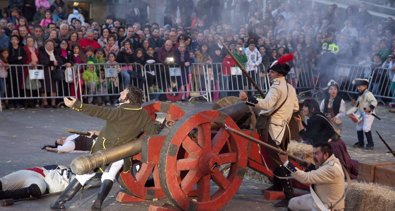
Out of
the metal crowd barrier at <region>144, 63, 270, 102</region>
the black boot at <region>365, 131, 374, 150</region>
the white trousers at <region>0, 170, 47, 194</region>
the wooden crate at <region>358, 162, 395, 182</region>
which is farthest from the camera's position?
the metal crowd barrier at <region>144, 63, 270, 102</region>

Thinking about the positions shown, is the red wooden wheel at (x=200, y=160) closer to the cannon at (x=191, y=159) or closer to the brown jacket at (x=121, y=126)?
the cannon at (x=191, y=159)

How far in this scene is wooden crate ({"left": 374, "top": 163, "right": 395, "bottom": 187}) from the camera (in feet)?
23.4

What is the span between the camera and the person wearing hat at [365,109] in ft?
37.3

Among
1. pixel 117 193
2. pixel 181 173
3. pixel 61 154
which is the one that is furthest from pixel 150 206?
pixel 61 154

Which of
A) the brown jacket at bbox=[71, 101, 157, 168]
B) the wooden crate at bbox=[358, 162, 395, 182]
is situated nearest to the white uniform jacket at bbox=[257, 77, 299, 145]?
the wooden crate at bbox=[358, 162, 395, 182]

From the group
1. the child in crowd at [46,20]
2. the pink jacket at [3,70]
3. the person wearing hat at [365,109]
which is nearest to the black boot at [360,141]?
the person wearing hat at [365,109]

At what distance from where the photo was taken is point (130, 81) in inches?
602

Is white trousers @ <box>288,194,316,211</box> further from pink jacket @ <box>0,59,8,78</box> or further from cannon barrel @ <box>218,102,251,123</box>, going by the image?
pink jacket @ <box>0,59,8,78</box>

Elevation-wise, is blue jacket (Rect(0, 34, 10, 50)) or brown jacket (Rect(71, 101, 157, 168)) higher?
blue jacket (Rect(0, 34, 10, 50))

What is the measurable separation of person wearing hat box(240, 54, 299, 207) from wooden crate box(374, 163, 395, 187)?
1017 millimetres

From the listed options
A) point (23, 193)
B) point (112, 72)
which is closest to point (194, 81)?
point (112, 72)

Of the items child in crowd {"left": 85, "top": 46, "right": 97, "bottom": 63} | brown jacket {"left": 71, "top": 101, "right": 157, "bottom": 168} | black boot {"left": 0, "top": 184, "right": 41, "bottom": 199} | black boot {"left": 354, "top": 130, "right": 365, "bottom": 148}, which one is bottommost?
black boot {"left": 354, "top": 130, "right": 365, "bottom": 148}

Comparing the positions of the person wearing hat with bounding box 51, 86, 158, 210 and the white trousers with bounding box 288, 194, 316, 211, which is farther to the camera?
the person wearing hat with bounding box 51, 86, 158, 210

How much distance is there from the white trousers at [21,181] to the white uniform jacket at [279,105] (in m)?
2.49
